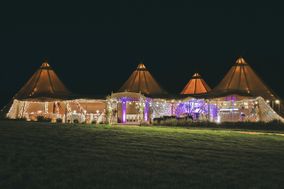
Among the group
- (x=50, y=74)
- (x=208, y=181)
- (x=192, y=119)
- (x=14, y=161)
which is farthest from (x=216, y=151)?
(x=50, y=74)

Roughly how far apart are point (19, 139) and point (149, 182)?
4627 mm

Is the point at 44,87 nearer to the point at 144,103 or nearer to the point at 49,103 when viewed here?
the point at 49,103

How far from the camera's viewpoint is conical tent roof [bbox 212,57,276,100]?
22.6m

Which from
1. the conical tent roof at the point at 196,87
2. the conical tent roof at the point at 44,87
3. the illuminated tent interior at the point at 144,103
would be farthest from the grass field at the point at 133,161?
the conical tent roof at the point at 196,87

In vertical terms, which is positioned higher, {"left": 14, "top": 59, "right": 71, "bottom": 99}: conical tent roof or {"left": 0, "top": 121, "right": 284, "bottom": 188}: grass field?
{"left": 14, "top": 59, "right": 71, "bottom": 99}: conical tent roof

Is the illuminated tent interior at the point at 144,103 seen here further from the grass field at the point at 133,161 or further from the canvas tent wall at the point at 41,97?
the grass field at the point at 133,161

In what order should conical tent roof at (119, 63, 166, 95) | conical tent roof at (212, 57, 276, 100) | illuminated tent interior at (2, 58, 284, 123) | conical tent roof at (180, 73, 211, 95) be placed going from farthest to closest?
conical tent roof at (180, 73, 211, 95)
conical tent roof at (119, 63, 166, 95)
conical tent roof at (212, 57, 276, 100)
illuminated tent interior at (2, 58, 284, 123)

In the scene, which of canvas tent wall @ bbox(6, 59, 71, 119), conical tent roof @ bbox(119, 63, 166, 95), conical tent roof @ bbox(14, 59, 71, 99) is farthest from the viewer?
conical tent roof @ bbox(119, 63, 166, 95)

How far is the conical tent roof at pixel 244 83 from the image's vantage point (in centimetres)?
2262

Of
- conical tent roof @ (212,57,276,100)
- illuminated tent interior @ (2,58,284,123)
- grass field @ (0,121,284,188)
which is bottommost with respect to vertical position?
grass field @ (0,121,284,188)

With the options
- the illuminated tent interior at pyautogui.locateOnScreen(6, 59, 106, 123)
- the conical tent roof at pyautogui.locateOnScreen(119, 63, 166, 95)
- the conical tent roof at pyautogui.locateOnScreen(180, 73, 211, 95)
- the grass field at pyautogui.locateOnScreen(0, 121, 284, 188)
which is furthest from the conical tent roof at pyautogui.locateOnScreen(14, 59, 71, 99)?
the grass field at pyautogui.locateOnScreen(0, 121, 284, 188)

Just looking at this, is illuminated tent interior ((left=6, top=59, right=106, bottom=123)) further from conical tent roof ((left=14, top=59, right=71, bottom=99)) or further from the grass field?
the grass field

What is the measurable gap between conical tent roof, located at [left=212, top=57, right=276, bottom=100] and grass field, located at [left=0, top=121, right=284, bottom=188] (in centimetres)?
1143

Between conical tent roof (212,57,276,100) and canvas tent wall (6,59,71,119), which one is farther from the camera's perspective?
canvas tent wall (6,59,71,119)
